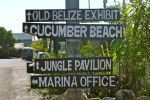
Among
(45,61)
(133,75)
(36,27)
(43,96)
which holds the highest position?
(36,27)

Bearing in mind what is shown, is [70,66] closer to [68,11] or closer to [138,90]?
[68,11]

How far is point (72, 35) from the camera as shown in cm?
693

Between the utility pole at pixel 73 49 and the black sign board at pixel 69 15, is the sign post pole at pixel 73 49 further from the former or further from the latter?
the black sign board at pixel 69 15

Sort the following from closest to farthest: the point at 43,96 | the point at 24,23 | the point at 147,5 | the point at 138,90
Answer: the point at 24,23
the point at 147,5
the point at 138,90
the point at 43,96

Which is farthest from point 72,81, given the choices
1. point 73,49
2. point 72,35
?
point 72,35

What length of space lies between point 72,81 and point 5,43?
77.2 metres

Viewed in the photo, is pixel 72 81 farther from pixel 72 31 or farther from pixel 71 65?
pixel 72 31

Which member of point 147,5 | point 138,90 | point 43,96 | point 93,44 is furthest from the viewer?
point 93,44

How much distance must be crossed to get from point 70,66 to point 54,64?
0.26 m

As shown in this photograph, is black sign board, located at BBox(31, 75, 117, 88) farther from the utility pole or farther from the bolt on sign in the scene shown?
the utility pole

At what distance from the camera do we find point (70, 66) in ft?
22.9

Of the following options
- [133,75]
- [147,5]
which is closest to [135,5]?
[147,5]

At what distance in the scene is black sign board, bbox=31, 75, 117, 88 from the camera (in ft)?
22.8

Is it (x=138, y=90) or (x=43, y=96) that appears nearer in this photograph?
(x=138, y=90)
